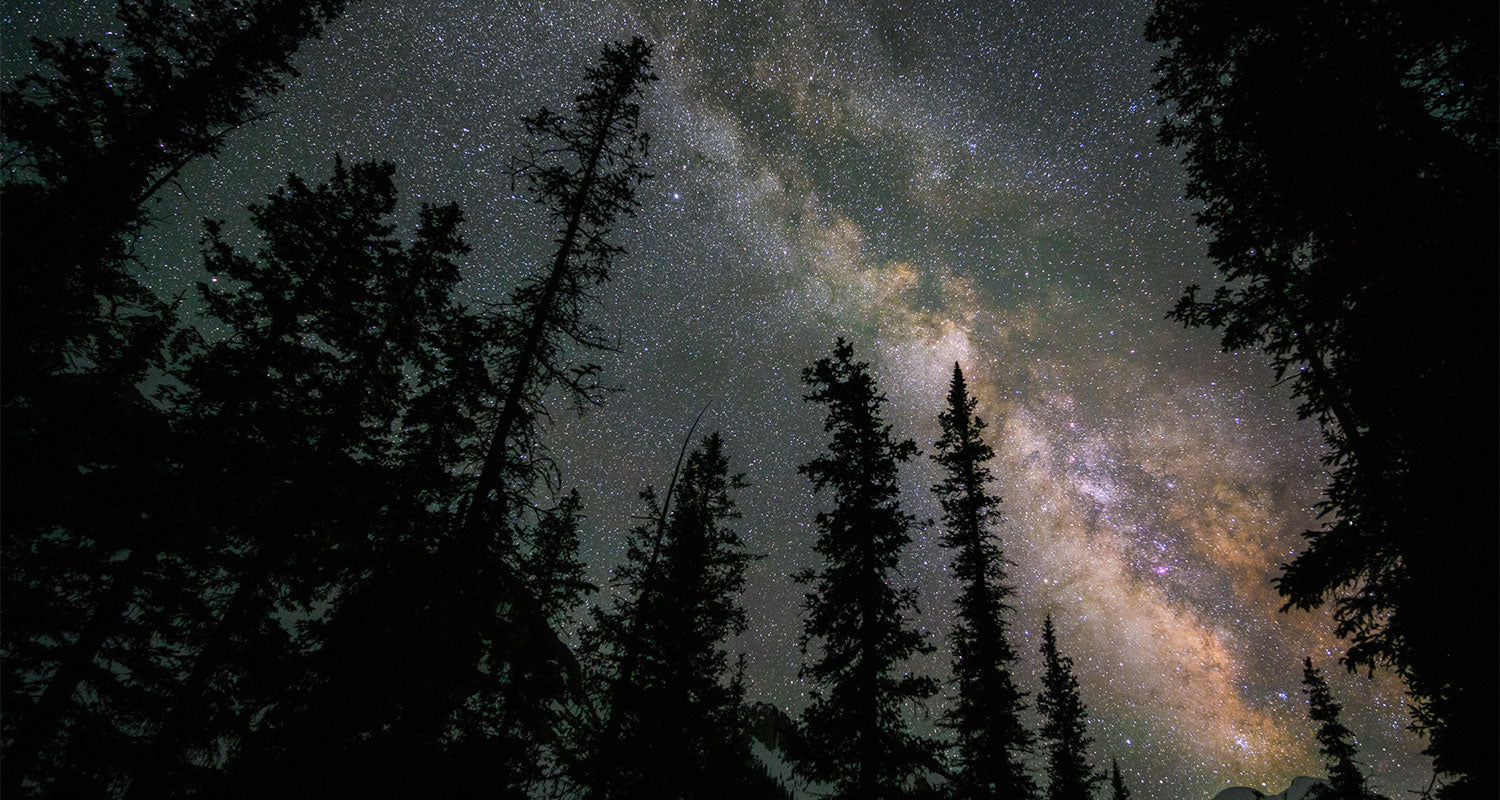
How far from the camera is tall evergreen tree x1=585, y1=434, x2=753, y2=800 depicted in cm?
1294

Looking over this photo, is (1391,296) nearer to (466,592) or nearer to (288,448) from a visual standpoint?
(466,592)

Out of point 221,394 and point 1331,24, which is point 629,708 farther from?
point 1331,24

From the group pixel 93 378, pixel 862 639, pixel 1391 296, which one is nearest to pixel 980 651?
pixel 862 639

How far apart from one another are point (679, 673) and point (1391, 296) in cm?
1570

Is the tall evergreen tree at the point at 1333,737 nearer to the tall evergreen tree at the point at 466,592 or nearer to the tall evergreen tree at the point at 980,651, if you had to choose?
the tall evergreen tree at the point at 980,651

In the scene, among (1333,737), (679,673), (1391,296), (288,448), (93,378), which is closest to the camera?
(1391,296)

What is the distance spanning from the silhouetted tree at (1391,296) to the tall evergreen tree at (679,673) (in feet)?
38.7

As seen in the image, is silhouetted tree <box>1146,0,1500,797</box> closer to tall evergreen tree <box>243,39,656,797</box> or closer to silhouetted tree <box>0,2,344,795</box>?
tall evergreen tree <box>243,39,656,797</box>

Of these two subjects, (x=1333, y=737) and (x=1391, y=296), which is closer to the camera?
(x=1391, y=296)

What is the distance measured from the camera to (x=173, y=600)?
30.2 feet

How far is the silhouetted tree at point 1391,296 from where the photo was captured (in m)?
4.67

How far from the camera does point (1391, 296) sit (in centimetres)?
506

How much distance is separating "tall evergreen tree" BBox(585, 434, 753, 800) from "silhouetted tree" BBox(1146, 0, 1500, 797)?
1180 centimetres

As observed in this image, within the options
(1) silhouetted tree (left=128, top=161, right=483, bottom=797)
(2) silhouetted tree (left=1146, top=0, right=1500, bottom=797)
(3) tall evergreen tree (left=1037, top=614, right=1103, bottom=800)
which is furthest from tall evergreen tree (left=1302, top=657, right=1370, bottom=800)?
(1) silhouetted tree (left=128, top=161, right=483, bottom=797)
